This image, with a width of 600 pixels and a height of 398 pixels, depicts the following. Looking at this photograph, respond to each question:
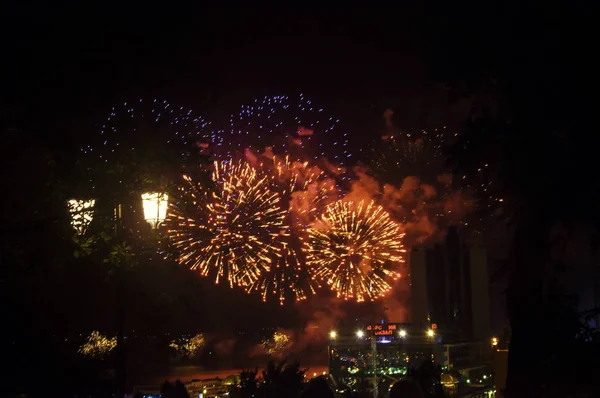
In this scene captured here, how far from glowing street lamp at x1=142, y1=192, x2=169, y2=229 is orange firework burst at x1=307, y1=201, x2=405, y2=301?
24.1 m

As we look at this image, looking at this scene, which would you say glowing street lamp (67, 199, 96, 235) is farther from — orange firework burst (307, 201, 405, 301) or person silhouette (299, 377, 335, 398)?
orange firework burst (307, 201, 405, 301)

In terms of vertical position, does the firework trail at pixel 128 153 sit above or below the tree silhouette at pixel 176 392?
above

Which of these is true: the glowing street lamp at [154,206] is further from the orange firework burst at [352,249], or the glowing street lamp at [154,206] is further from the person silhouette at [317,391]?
the orange firework burst at [352,249]

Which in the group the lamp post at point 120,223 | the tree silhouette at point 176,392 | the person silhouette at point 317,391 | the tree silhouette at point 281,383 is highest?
the lamp post at point 120,223

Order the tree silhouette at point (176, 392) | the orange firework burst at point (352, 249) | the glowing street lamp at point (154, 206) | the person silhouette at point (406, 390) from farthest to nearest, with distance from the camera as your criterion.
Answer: the orange firework burst at point (352, 249), the glowing street lamp at point (154, 206), the tree silhouette at point (176, 392), the person silhouette at point (406, 390)

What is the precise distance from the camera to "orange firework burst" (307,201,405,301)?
35.4 m

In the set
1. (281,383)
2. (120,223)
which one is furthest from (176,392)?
(120,223)

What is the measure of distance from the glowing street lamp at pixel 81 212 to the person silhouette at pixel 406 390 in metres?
5.67

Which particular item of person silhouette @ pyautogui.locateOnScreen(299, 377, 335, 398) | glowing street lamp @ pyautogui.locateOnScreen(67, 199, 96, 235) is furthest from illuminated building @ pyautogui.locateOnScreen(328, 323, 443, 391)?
person silhouette @ pyautogui.locateOnScreen(299, 377, 335, 398)

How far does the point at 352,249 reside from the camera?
35219 mm

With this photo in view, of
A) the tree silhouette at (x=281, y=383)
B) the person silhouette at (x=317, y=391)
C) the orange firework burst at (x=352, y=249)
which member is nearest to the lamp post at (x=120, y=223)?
the tree silhouette at (x=281, y=383)

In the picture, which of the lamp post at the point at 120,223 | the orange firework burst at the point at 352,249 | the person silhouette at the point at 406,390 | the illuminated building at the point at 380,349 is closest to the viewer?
the person silhouette at the point at 406,390

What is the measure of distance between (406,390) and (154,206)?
6.53 meters

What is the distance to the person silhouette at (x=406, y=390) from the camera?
5.91 metres
